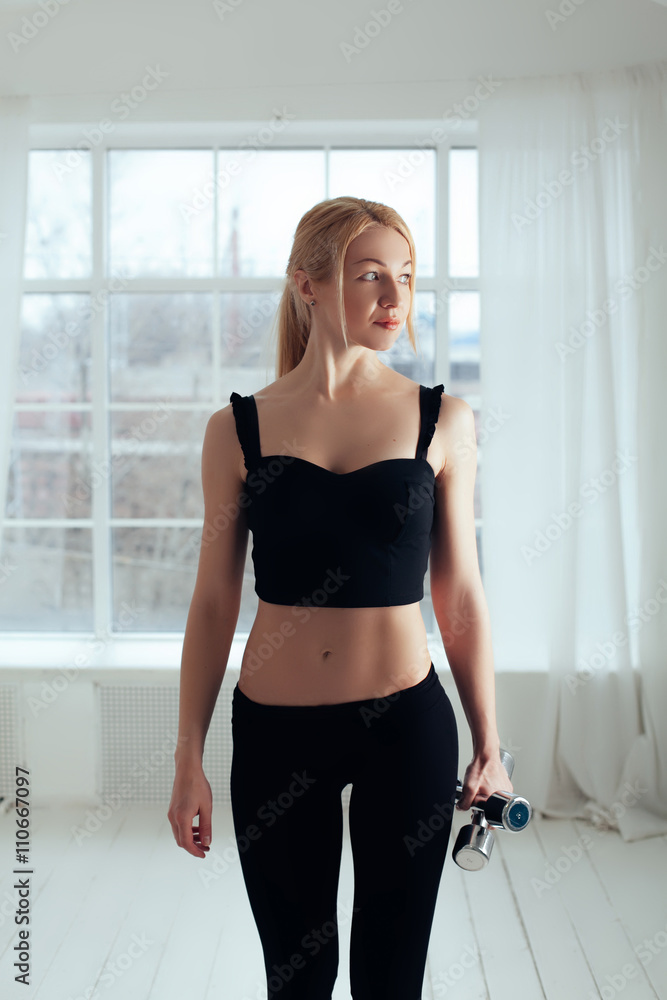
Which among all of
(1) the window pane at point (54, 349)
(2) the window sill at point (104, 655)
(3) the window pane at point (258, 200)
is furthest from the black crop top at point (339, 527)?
(1) the window pane at point (54, 349)

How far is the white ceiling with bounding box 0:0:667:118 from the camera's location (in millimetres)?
2562

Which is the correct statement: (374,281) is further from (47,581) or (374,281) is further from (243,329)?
(47,581)

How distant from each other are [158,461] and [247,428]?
7.77 ft

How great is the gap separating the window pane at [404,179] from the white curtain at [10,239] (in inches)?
50.8

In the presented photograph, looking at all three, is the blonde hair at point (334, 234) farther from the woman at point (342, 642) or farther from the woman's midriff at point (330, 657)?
the woman's midriff at point (330, 657)

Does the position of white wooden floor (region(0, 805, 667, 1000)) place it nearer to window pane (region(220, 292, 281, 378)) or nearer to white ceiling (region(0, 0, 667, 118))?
window pane (region(220, 292, 281, 378))

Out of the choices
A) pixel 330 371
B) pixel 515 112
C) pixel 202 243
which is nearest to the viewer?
pixel 330 371

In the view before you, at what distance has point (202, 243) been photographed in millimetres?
3535

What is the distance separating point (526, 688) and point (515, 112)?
7.28 ft

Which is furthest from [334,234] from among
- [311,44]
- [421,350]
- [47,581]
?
[47,581]

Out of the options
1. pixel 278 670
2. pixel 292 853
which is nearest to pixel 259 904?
pixel 292 853

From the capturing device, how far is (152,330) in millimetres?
3568

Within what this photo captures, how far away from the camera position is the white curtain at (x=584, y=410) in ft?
9.78

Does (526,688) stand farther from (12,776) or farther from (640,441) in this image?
(12,776)
